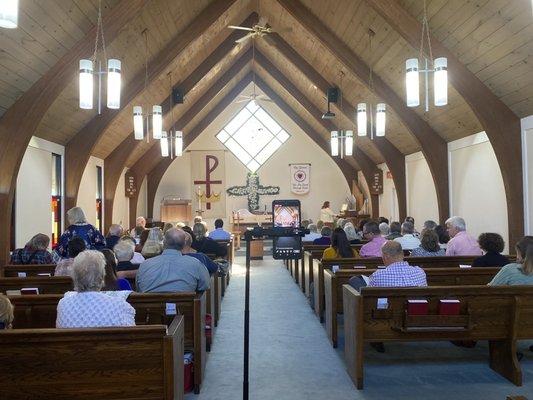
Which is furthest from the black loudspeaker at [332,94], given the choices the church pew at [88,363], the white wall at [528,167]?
the church pew at [88,363]

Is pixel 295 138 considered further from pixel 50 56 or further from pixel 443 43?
pixel 50 56

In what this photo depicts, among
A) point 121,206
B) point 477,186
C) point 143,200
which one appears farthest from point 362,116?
point 143,200

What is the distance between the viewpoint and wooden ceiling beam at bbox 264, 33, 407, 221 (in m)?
10.3

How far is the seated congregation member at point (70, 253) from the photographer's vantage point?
4.23 metres

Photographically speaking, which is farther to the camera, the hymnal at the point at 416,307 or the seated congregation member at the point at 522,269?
the seated congregation member at the point at 522,269

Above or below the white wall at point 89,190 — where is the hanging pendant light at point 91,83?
above

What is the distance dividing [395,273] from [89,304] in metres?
2.10

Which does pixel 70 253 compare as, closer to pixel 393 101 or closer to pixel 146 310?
pixel 146 310

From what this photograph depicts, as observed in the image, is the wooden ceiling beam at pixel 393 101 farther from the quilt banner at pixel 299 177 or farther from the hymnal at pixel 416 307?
the quilt banner at pixel 299 177

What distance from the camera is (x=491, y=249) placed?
460 cm

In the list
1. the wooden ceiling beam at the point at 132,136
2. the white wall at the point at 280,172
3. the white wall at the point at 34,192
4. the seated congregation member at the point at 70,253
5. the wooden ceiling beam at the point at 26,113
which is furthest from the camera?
the white wall at the point at 280,172

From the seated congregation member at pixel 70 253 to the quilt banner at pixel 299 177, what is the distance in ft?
37.6

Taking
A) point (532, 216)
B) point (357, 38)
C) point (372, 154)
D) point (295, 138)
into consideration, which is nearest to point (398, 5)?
point (357, 38)

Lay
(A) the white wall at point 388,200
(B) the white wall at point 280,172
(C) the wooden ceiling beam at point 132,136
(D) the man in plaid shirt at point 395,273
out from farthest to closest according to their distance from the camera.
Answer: (B) the white wall at point 280,172, (A) the white wall at point 388,200, (C) the wooden ceiling beam at point 132,136, (D) the man in plaid shirt at point 395,273
